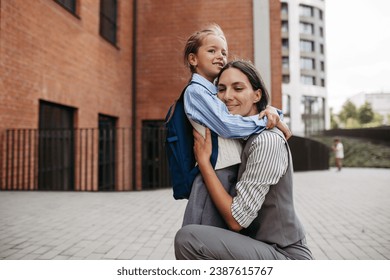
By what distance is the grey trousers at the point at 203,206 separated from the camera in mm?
1489

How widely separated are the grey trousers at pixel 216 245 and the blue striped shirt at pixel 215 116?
18.0 inches

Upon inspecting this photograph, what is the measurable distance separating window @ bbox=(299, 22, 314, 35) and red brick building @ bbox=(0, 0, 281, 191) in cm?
3506

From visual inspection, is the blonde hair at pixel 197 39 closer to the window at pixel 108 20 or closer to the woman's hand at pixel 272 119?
the woman's hand at pixel 272 119

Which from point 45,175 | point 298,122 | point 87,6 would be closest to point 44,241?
point 45,175

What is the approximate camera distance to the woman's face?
158cm

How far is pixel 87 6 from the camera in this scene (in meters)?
8.35

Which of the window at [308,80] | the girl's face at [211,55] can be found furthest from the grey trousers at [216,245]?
the window at [308,80]

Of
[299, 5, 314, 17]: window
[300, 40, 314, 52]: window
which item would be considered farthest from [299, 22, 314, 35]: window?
[300, 40, 314, 52]: window

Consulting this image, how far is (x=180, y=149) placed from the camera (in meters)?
1.64

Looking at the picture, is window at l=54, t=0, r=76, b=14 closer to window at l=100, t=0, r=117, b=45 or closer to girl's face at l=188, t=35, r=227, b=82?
window at l=100, t=0, r=117, b=45

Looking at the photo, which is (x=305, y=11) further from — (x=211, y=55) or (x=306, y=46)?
(x=211, y=55)
